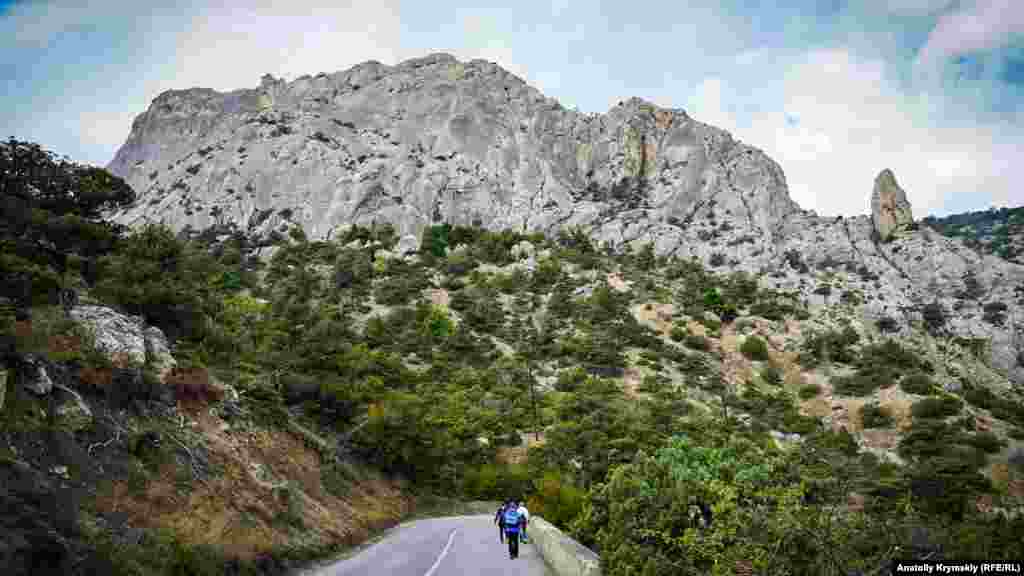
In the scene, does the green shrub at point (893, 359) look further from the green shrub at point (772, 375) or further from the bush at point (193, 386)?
the bush at point (193, 386)

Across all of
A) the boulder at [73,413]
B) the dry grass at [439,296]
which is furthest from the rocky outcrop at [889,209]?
the boulder at [73,413]

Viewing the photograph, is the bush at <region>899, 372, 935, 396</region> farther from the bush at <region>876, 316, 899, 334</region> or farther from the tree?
the tree

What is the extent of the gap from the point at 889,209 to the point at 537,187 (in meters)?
63.6

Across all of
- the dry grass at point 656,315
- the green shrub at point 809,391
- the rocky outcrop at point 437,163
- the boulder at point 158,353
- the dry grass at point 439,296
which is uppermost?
the rocky outcrop at point 437,163

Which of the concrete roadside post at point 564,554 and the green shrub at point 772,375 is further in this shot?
the green shrub at point 772,375

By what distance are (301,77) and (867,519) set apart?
17529 cm

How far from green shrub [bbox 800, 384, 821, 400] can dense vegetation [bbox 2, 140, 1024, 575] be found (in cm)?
13

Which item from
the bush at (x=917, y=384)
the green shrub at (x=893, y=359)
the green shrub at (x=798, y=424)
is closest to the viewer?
the green shrub at (x=798, y=424)

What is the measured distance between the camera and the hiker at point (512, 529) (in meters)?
16.8

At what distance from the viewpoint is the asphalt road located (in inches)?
543

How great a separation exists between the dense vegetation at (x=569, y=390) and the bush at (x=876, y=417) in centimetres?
16

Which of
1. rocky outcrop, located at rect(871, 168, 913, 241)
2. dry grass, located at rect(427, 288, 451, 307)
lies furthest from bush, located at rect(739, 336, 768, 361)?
rocky outcrop, located at rect(871, 168, 913, 241)

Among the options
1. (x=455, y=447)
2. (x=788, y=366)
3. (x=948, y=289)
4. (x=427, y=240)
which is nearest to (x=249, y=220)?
(x=427, y=240)

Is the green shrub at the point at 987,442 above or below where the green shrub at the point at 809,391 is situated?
below
